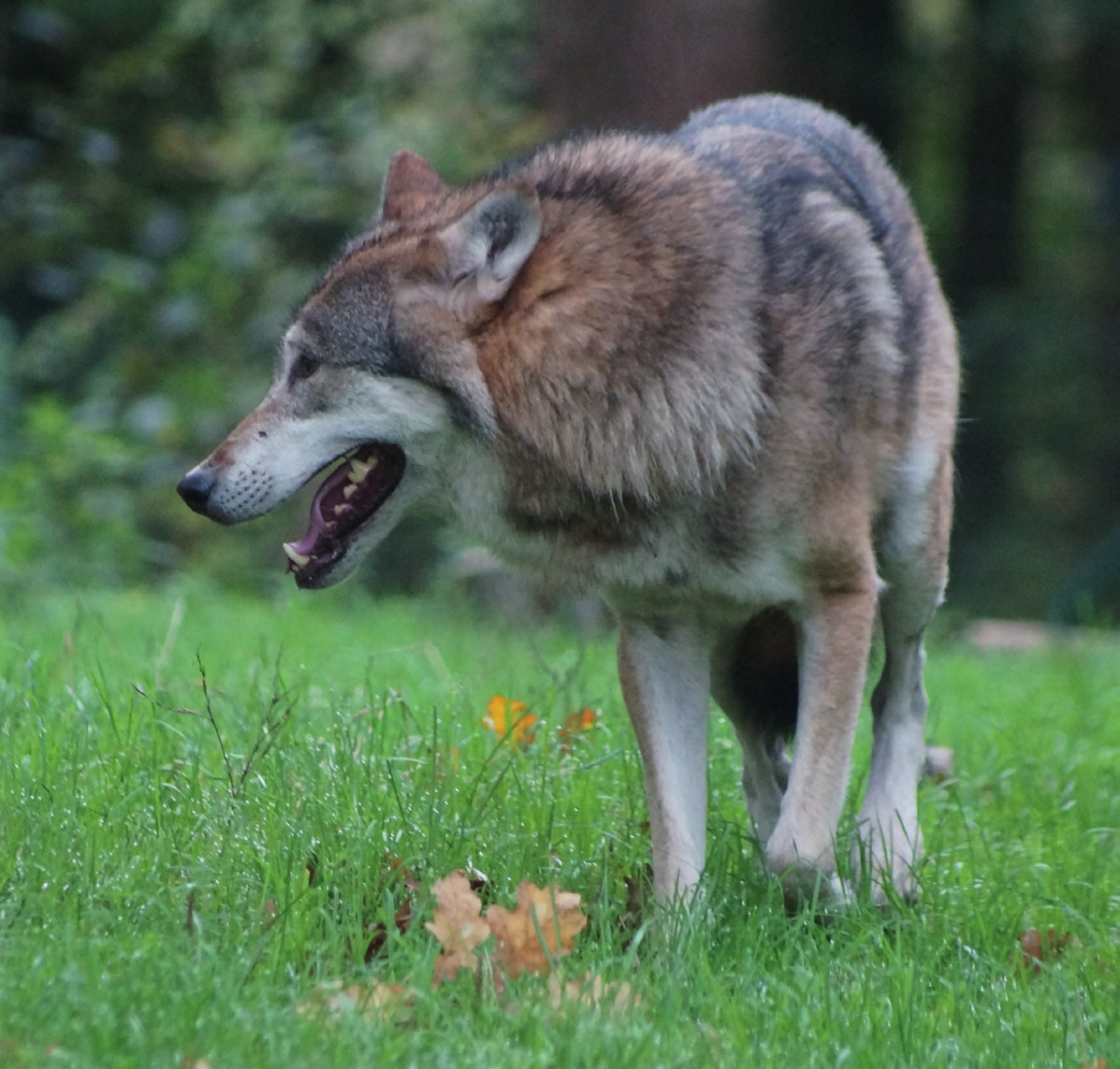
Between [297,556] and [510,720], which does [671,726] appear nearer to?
[510,720]

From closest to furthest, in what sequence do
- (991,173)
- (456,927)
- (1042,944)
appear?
(456,927), (1042,944), (991,173)

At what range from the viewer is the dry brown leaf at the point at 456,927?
2.82 meters

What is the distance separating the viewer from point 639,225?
141 inches

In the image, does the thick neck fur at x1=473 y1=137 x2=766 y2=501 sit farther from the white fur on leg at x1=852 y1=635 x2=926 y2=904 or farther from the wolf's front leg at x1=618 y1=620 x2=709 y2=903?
the white fur on leg at x1=852 y1=635 x2=926 y2=904

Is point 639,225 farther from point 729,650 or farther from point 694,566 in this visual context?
point 729,650

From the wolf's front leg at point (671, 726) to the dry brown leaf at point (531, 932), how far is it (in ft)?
1.90

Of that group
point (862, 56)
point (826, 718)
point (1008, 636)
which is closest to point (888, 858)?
point (826, 718)

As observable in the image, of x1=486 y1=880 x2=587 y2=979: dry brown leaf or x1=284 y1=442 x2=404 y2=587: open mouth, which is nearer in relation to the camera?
x1=486 y1=880 x2=587 y2=979: dry brown leaf

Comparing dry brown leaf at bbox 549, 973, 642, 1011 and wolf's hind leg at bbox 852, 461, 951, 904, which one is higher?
dry brown leaf at bbox 549, 973, 642, 1011

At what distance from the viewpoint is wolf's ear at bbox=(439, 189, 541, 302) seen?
3.43 meters

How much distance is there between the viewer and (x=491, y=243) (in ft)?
11.3

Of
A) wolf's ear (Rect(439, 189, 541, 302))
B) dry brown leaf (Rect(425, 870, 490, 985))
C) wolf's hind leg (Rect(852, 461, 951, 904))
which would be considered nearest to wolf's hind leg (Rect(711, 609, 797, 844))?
wolf's hind leg (Rect(852, 461, 951, 904))

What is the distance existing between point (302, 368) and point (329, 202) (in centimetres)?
674

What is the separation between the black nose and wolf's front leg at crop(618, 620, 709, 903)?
999 millimetres
